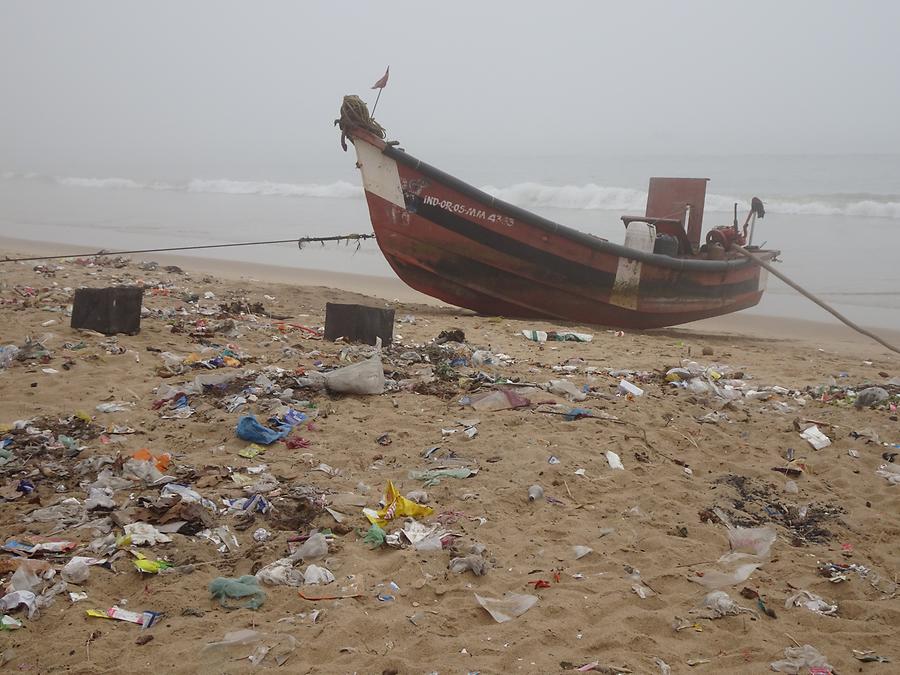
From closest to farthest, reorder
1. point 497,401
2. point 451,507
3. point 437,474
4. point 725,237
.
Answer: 1. point 451,507
2. point 437,474
3. point 497,401
4. point 725,237

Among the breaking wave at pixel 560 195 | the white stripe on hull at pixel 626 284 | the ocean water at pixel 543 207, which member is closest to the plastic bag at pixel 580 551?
the white stripe on hull at pixel 626 284

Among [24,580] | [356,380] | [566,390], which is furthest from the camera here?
[566,390]

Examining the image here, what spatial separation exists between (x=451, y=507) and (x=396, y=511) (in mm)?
272

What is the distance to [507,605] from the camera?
9.14 feet

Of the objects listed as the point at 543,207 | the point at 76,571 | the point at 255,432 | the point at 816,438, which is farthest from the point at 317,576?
the point at 543,207

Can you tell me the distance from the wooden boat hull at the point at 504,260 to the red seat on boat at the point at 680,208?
50cm

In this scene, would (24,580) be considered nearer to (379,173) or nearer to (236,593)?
(236,593)

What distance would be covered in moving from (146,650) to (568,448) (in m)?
2.36

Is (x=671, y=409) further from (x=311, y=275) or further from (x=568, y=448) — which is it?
(x=311, y=275)

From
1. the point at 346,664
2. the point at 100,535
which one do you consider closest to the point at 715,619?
the point at 346,664

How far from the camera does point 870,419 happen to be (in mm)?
5008

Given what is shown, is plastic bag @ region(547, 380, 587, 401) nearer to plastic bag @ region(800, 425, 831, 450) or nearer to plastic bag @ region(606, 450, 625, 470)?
plastic bag @ region(606, 450, 625, 470)

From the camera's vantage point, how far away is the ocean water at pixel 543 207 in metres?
12.9

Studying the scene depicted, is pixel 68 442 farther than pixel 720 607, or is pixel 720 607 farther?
pixel 68 442
